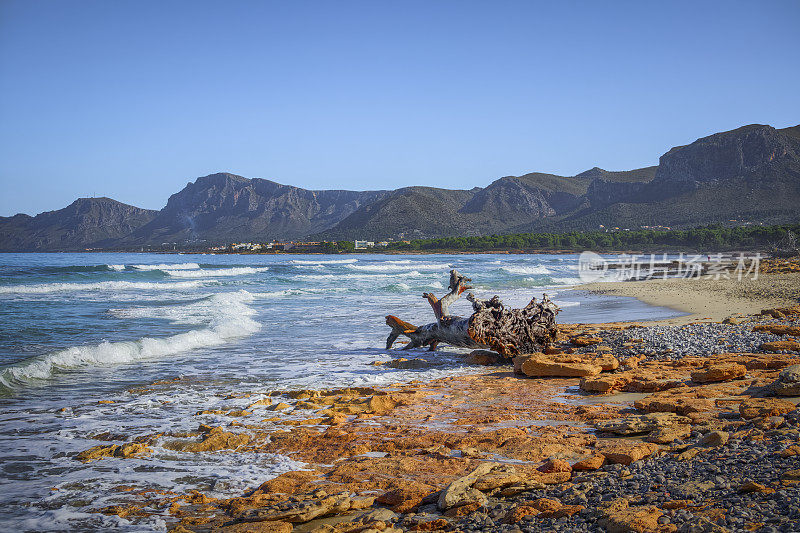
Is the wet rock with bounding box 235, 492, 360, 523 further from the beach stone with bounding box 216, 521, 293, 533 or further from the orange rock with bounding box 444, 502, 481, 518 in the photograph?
the orange rock with bounding box 444, 502, 481, 518

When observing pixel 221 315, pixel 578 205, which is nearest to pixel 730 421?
pixel 221 315

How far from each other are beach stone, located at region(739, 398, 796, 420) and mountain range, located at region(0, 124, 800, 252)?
9707cm

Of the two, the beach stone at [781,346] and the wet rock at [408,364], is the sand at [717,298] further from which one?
the wet rock at [408,364]

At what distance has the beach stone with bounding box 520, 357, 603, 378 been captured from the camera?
8133mm

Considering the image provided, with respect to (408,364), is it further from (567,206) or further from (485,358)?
(567,206)

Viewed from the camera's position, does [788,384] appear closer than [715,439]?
No

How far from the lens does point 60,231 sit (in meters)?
176

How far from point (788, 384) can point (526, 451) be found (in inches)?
112

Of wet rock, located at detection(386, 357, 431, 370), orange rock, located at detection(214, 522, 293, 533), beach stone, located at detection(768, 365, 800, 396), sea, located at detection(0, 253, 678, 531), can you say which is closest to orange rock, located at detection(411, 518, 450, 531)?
orange rock, located at detection(214, 522, 293, 533)

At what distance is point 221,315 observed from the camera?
Result: 1709 centimetres

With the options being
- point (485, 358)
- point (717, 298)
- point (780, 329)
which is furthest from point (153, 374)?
point (717, 298)

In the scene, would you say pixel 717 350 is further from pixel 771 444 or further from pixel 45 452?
pixel 45 452

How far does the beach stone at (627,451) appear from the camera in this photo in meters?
4.23

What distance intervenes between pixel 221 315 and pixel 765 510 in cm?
1597
